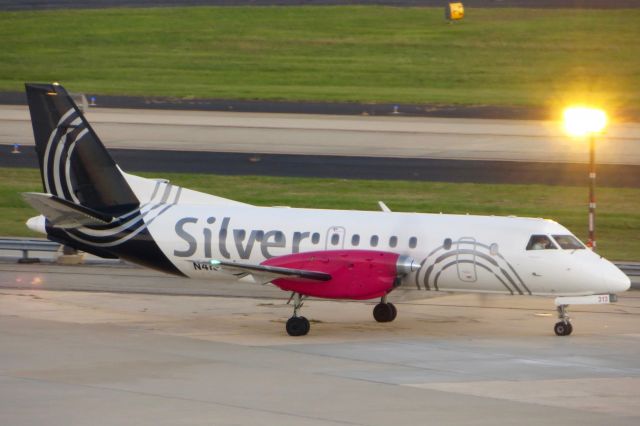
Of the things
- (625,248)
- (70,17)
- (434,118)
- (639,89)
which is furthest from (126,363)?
(70,17)

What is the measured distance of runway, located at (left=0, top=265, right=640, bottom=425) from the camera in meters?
17.6

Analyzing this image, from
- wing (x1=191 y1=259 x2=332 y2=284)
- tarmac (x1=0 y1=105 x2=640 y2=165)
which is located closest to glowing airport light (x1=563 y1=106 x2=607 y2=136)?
wing (x1=191 y1=259 x2=332 y2=284)

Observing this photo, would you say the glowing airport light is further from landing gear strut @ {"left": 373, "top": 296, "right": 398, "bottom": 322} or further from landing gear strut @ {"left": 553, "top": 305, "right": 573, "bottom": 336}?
landing gear strut @ {"left": 373, "top": 296, "right": 398, "bottom": 322}

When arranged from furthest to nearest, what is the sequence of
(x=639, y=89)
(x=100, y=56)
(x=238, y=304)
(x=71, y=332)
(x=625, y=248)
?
(x=100, y=56)
(x=639, y=89)
(x=625, y=248)
(x=238, y=304)
(x=71, y=332)

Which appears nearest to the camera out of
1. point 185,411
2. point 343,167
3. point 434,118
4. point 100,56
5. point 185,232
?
point 185,411

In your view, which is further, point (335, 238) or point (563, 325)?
point (335, 238)

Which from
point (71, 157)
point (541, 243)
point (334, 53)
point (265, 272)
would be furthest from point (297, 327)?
point (334, 53)

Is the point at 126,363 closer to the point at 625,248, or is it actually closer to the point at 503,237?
the point at 503,237

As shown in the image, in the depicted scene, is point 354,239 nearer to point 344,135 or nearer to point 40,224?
point 40,224

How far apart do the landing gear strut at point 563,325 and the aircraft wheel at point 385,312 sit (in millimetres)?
3241

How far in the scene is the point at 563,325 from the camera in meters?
23.6

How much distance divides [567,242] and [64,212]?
9589mm

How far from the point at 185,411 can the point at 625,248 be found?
19.1 m

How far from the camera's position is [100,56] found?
75438 mm
